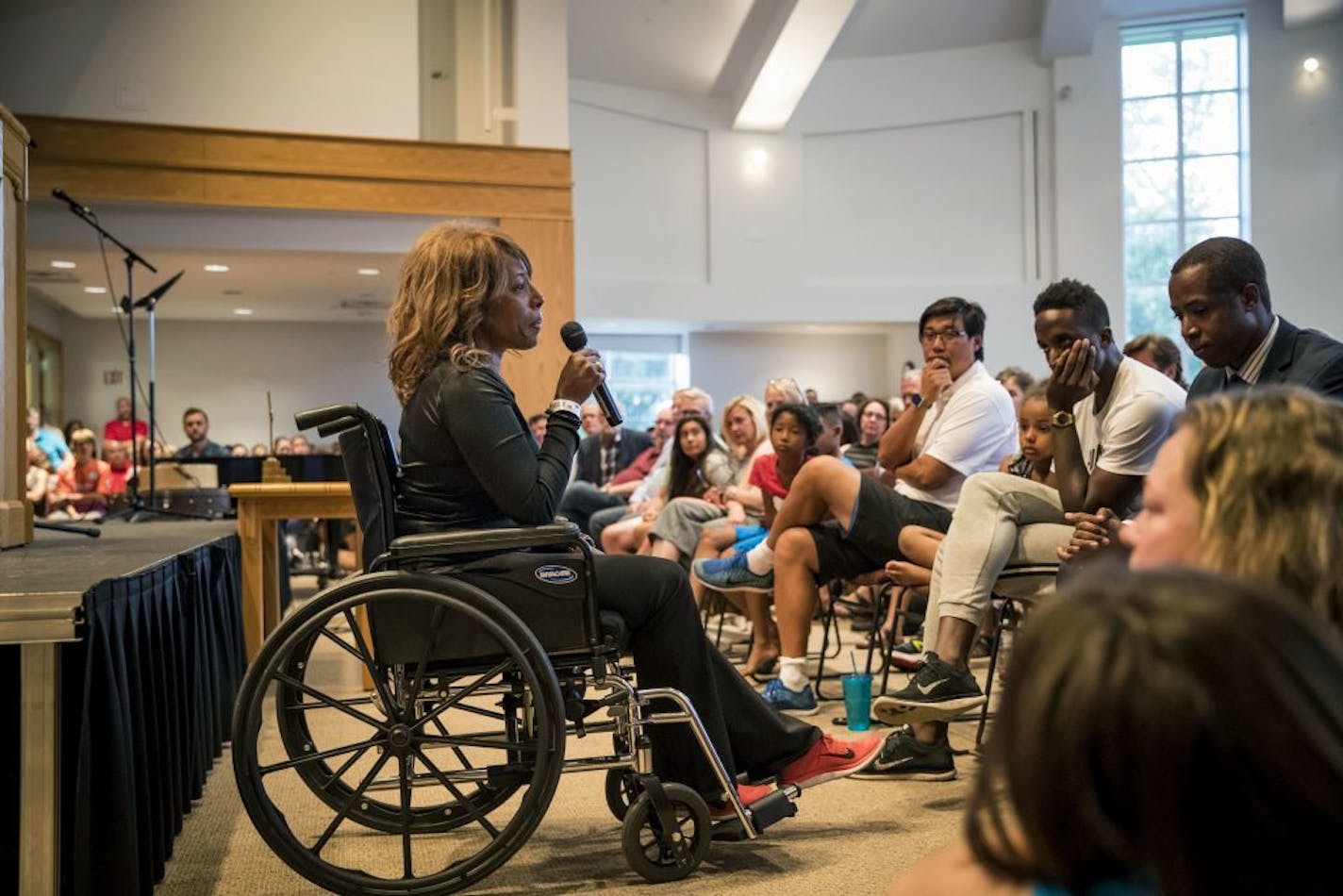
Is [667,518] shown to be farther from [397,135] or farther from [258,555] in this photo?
[397,135]

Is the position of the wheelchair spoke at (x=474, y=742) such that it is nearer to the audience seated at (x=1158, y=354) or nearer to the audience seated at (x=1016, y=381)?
the audience seated at (x=1158, y=354)

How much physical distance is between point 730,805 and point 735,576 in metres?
1.96

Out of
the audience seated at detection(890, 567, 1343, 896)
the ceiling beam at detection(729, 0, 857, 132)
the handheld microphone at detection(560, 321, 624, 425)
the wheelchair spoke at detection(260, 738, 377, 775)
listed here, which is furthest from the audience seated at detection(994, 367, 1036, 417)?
the ceiling beam at detection(729, 0, 857, 132)

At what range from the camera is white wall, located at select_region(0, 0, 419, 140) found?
304 inches

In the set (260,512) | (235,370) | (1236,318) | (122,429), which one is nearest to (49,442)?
(122,429)

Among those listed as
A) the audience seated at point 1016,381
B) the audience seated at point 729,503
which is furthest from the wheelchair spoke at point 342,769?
the audience seated at point 1016,381

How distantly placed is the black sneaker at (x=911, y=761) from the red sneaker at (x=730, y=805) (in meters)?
0.70

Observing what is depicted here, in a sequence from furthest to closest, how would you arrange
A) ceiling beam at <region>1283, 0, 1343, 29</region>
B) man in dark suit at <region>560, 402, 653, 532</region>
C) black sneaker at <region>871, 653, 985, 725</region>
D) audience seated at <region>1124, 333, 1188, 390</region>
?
1. ceiling beam at <region>1283, 0, 1343, 29</region>
2. man in dark suit at <region>560, 402, 653, 532</region>
3. audience seated at <region>1124, 333, 1188, 390</region>
4. black sneaker at <region>871, 653, 985, 725</region>

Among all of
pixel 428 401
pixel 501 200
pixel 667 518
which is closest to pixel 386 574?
pixel 428 401

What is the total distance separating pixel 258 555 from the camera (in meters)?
4.50

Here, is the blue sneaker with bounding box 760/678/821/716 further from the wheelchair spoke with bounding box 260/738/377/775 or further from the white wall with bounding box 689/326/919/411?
the white wall with bounding box 689/326/919/411

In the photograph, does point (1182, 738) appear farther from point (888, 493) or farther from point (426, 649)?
point (888, 493)

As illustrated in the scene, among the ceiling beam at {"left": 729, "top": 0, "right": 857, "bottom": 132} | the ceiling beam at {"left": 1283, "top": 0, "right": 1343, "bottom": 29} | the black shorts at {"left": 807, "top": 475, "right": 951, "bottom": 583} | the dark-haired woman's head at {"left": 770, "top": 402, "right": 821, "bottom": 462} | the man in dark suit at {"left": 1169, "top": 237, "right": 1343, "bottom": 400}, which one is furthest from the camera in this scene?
the ceiling beam at {"left": 1283, "top": 0, "right": 1343, "bottom": 29}

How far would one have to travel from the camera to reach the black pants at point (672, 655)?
87.2 inches
